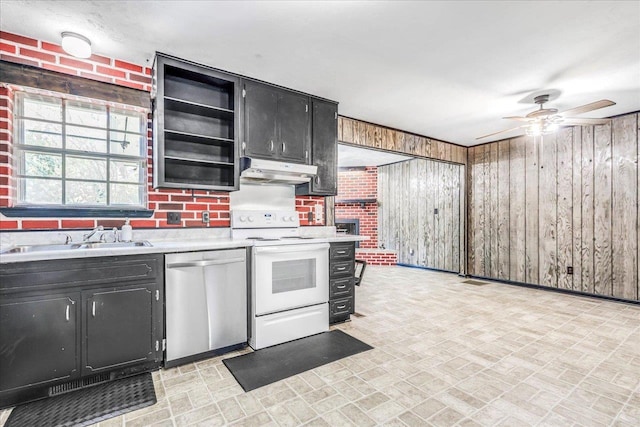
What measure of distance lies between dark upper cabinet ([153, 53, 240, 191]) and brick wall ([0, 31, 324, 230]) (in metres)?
0.17

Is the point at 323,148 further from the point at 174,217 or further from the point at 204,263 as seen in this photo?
the point at 204,263

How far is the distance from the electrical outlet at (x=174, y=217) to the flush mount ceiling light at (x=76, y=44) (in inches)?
54.4

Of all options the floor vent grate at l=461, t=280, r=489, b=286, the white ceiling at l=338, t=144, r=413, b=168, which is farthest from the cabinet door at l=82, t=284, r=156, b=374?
the floor vent grate at l=461, t=280, r=489, b=286

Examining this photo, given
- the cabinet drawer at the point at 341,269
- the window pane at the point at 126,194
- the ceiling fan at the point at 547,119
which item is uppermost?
the ceiling fan at the point at 547,119

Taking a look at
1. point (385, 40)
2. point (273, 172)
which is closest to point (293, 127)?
point (273, 172)

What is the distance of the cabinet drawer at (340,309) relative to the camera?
3.20 meters

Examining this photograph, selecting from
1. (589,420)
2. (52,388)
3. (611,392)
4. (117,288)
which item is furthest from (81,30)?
(611,392)

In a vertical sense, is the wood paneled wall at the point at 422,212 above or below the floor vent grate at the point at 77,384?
above

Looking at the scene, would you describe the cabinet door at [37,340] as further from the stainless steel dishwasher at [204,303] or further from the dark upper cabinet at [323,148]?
the dark upper cabinet at [323,148]

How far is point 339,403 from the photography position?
1.86 meters

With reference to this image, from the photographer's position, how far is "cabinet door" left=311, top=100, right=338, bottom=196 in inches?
134

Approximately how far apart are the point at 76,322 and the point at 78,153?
1412 mm

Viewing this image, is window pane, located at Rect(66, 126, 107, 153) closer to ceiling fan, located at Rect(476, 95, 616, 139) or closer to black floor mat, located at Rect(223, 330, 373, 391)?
black floor mat, located at Rect(223, 330, 373, 391)

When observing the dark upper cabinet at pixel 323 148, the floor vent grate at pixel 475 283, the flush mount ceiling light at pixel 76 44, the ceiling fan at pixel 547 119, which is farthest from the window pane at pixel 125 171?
the floor vent grate at pixel 475 283
